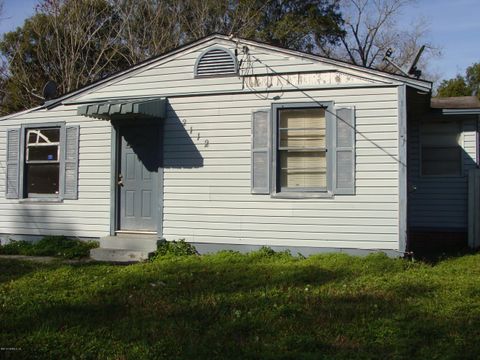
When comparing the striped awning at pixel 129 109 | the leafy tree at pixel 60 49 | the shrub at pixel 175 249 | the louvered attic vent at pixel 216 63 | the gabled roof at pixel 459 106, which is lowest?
the shrub at pixel 175 249

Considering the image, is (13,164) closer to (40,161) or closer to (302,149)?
(40,161)

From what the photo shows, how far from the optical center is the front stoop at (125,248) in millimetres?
8625

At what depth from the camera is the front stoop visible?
8625 millimetres

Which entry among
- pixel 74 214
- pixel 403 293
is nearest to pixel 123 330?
pixel 403 293

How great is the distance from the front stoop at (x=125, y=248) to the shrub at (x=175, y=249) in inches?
4.3

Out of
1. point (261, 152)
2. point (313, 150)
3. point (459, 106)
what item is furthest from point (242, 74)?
point (459, 106)

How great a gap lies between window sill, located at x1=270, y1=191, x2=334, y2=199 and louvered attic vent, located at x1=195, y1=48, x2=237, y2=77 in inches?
88.9

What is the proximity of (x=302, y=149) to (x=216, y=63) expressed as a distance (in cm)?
216

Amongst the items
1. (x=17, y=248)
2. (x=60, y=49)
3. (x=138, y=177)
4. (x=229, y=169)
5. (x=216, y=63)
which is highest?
(x=60, y=49)

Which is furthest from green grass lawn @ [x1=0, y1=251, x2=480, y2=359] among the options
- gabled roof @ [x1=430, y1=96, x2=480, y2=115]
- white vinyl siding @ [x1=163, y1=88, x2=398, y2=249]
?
gabled roof @ [x1=430, y1=96, x2=480, y2=115]

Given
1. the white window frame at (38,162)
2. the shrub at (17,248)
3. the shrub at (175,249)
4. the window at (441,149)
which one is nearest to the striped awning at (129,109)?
the white window frame at (38,162)

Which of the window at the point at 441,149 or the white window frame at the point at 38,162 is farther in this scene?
the window at the point at 441,149

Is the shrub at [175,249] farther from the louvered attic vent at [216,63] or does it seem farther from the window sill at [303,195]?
the louvered attic vent at [216,63]

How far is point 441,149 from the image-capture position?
10.6 metres
